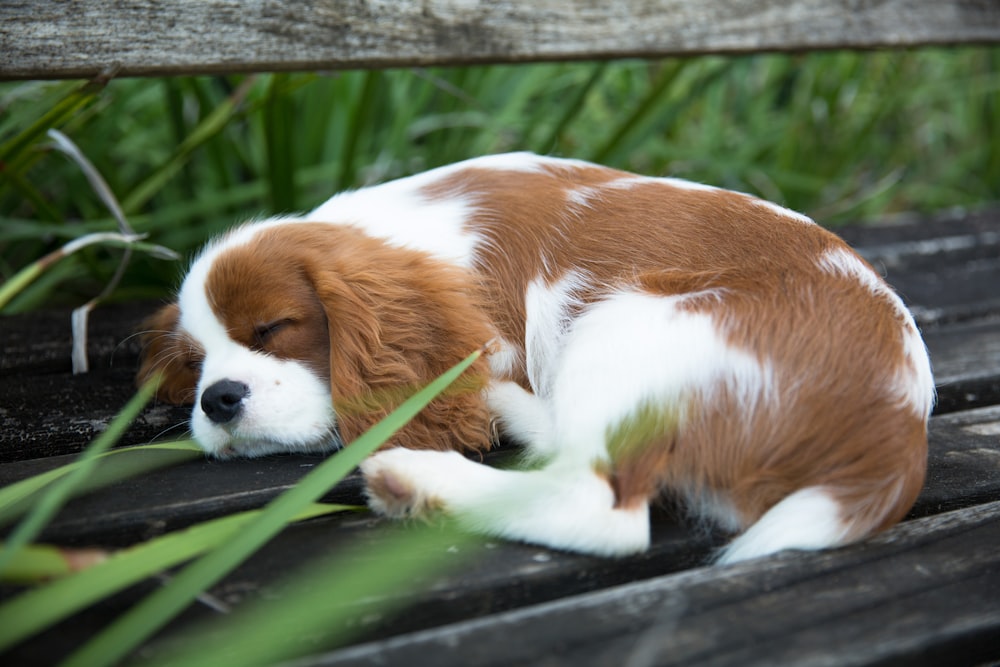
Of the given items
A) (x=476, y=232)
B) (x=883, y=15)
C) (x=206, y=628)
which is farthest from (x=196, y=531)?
(x=883, y=15)

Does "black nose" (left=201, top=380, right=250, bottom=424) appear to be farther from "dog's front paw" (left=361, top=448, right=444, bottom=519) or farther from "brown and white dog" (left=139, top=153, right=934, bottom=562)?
"dog's front paw" (left=361, top=448, right=444, bottom=519)

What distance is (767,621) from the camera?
1.26 m

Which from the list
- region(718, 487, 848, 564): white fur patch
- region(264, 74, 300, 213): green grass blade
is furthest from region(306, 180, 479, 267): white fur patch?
region(264, 74, 300, 213): green grass blade

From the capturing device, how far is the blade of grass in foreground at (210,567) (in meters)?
1.07

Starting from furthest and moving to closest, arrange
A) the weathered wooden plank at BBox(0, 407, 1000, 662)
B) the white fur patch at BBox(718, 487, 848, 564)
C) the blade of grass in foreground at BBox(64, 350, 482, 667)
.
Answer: the white fur patch at BBox(718, 487, 848, 564) < the weathered wooden plank at BBox(0, 407, 1000, 662) < the blade of grass in foreground at BBox(64, 350, 482, 667)

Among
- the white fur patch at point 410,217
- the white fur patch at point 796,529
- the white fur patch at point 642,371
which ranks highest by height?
the white fur patch at point 410,217

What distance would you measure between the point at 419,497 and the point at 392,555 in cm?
15

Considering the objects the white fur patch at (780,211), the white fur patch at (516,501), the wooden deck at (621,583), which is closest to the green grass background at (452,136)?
the wooden deck at (621,583)

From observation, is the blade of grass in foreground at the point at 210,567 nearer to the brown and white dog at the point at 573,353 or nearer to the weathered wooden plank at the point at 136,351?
the brown and white dog at the point at 573,353

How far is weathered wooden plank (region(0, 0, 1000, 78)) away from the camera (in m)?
2.06

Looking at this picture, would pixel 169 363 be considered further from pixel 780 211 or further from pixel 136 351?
pixel 780 211

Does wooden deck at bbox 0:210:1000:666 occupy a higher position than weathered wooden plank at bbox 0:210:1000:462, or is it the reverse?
wooden deck at bbox 0:210:1000:666

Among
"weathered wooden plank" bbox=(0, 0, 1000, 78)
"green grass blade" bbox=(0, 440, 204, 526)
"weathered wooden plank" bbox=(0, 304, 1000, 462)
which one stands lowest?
"weathered wooden plank" bbox=(0, 304, 1000, 462)

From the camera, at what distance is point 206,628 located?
122cm
